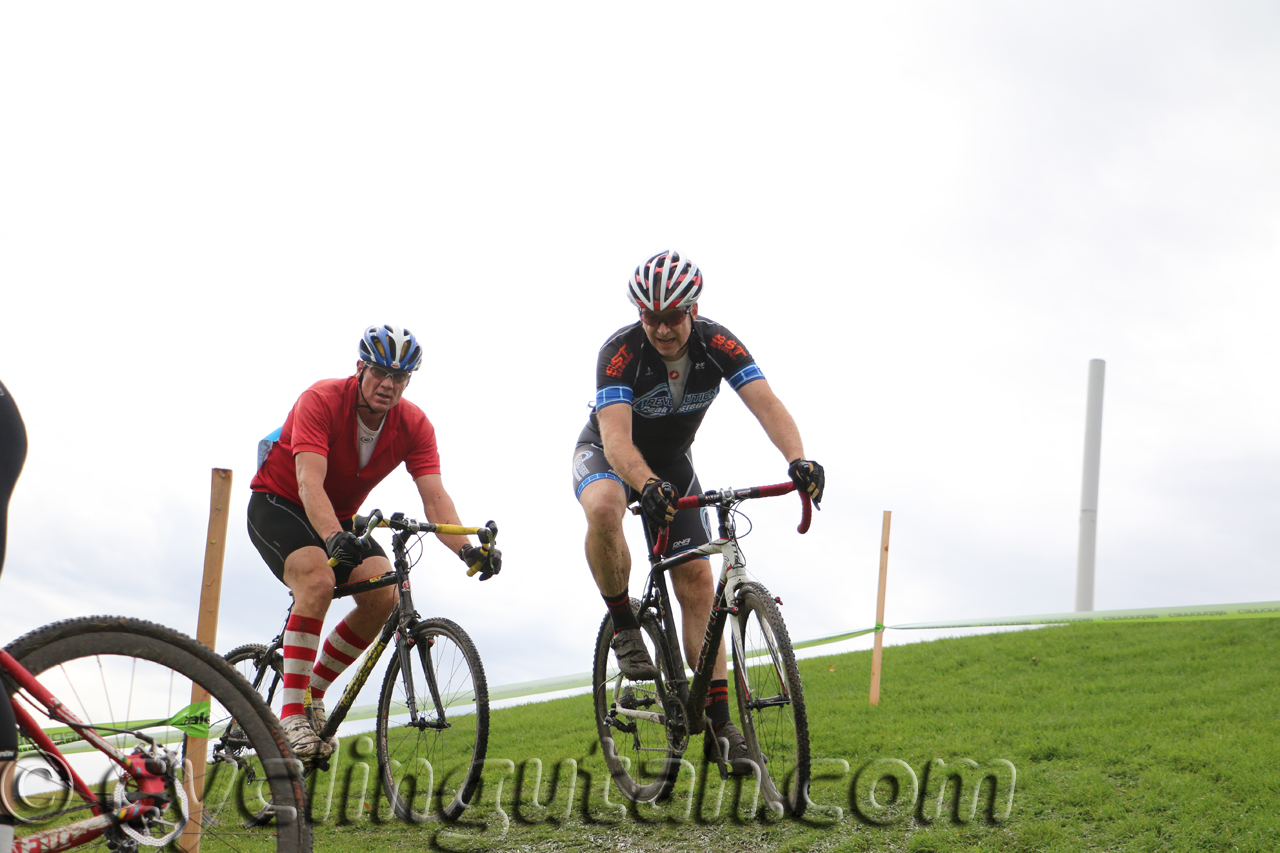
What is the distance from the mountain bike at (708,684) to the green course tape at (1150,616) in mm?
5473

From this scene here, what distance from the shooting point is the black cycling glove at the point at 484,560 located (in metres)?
5.82

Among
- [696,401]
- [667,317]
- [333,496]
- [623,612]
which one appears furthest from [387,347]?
[623,612]

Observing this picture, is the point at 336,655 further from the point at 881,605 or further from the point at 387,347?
the point at 881,605

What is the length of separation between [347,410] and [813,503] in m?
3.11

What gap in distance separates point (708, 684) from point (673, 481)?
1.46 m

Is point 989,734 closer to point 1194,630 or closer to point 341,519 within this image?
point 341,519

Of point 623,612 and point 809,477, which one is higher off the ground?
point 809,477

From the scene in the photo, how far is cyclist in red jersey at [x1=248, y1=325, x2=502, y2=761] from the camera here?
5883 millimetres

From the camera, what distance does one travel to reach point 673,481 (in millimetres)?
6281

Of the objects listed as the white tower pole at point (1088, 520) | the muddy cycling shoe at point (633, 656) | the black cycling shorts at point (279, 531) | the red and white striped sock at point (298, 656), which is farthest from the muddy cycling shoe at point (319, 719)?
the white tower pole at point (1088, 520)

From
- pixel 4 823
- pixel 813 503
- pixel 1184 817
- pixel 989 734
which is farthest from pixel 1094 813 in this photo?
pixel 4 823

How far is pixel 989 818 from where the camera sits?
18.9 ft

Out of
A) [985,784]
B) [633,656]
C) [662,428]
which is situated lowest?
[985,784]

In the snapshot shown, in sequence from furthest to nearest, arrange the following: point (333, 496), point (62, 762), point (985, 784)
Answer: point (333, 496) < point (985, 784) < point (62, 762)
